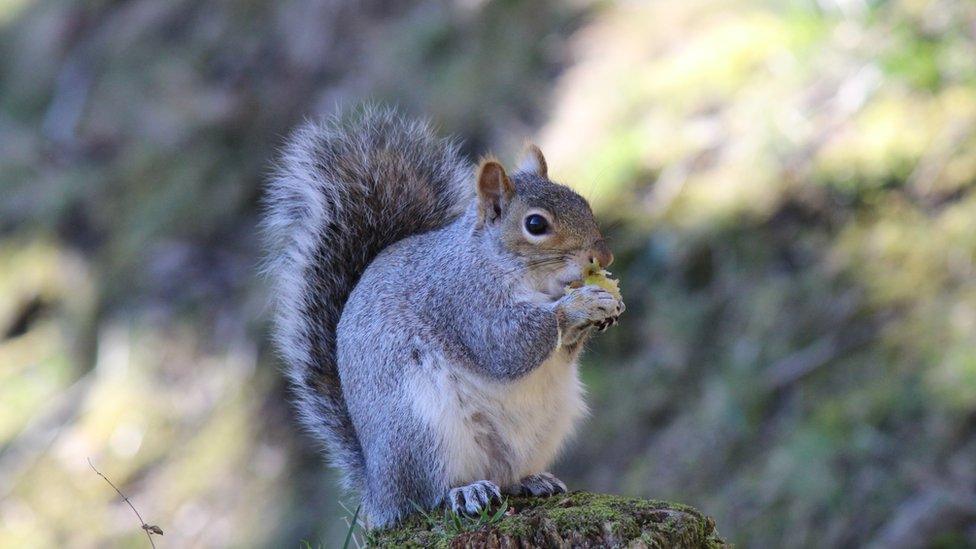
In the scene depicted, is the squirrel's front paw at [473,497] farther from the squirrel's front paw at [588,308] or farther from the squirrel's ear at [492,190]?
the squirrel's ear at [492,190]

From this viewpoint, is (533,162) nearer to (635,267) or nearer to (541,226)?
(541,226)

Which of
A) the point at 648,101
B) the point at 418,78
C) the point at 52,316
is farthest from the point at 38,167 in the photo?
the point at 648,101

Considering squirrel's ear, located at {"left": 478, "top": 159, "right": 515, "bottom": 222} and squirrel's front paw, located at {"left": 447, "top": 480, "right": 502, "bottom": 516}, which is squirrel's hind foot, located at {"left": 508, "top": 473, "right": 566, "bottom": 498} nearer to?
squirrel's front paw, located at {"left": 447, "top": 480, "right": 502, "bottom": 516}

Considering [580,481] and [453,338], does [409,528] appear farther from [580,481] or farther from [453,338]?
[580,481]

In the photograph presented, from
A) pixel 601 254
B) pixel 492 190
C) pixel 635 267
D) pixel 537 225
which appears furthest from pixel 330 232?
pixel 635 267

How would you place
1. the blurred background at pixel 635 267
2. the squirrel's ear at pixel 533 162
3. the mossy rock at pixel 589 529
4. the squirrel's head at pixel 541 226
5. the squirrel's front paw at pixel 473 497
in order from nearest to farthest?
1. the mossy rock at pixel 589 529
2. the squirrel's front paw at pixel 473 497
3. the squirrel's head at pixel 541 226
4. the squirrel's ear at pixel 533 162
5. the blurred background at pixel 635 267

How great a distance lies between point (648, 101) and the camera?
3809 millimetres

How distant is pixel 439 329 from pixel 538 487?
32 centimetres

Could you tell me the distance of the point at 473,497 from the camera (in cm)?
186

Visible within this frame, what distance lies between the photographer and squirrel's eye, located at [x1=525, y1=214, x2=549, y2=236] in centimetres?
195

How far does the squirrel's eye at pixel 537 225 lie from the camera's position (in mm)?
1950

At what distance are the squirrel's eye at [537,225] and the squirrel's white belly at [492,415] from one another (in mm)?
210

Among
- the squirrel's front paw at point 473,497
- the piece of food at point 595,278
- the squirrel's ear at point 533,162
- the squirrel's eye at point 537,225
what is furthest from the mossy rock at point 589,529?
Answer: the squirrel's ear at point 533,162

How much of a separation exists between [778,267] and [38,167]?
4188mm
